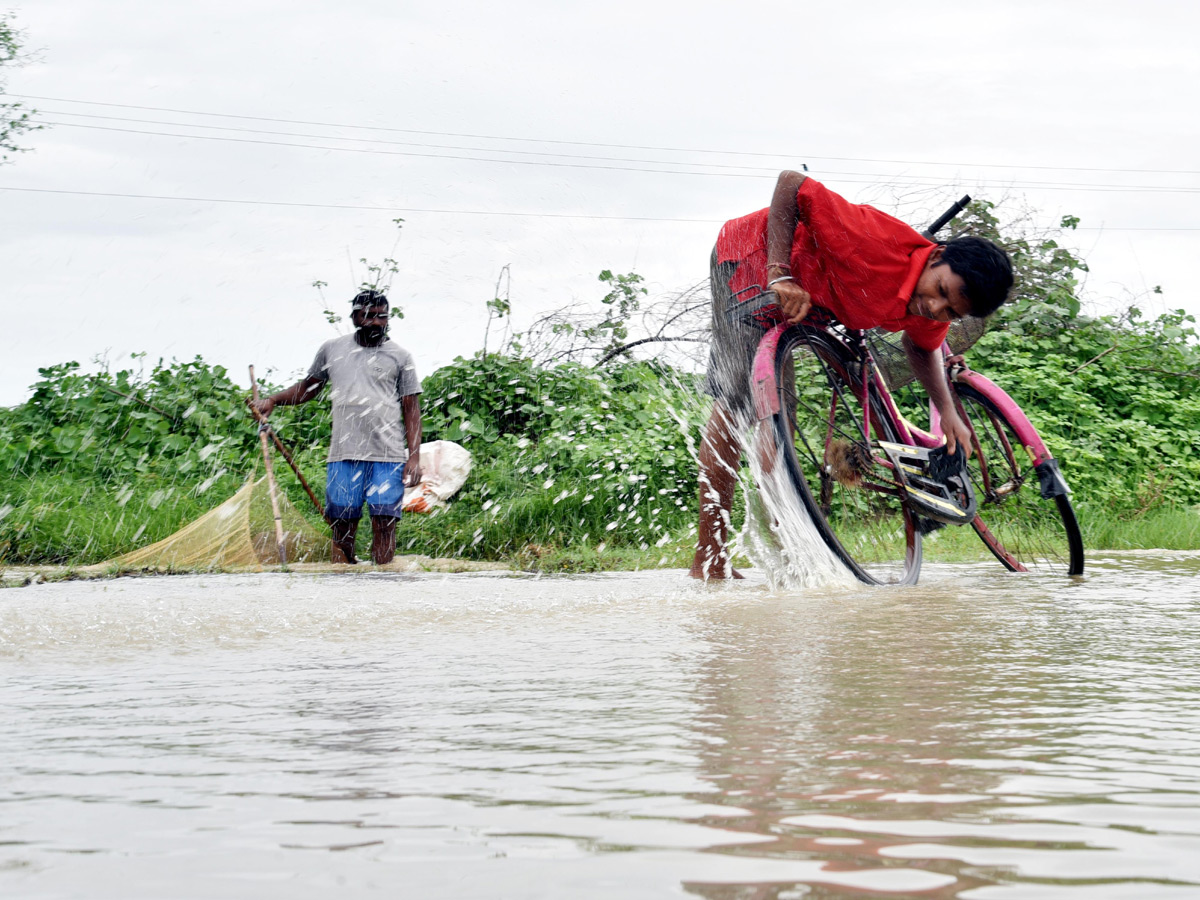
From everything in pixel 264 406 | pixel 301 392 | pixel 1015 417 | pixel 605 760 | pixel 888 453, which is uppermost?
pixel 301 392

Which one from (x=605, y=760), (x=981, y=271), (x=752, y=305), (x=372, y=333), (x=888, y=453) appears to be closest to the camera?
(x=605, y=760)

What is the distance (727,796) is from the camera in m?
1.39

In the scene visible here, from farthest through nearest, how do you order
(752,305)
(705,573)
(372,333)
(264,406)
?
1. (372,333)
2. (264,406)
3. (705,573)
4. (752,305)

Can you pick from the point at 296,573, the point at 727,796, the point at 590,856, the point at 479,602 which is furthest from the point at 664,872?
the point at 296,573

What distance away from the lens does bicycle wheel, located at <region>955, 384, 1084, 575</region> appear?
5.52 metres

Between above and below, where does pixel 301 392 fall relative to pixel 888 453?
above

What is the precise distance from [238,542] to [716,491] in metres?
3.51

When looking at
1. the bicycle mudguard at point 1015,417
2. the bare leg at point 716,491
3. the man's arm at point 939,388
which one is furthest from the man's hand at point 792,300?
the bicycle mudguard at point 1015,417

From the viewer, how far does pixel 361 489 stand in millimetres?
7273

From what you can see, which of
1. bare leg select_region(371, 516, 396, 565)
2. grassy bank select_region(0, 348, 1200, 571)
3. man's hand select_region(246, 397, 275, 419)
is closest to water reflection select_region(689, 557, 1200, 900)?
grassy bank select_region(0, 348, 1200, 571)

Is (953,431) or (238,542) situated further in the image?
(238,542)

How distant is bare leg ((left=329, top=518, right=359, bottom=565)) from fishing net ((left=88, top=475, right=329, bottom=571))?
0.34 m

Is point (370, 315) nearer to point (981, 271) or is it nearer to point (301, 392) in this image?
point (301, 392)

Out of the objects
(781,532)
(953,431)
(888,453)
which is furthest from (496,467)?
(781,532)
